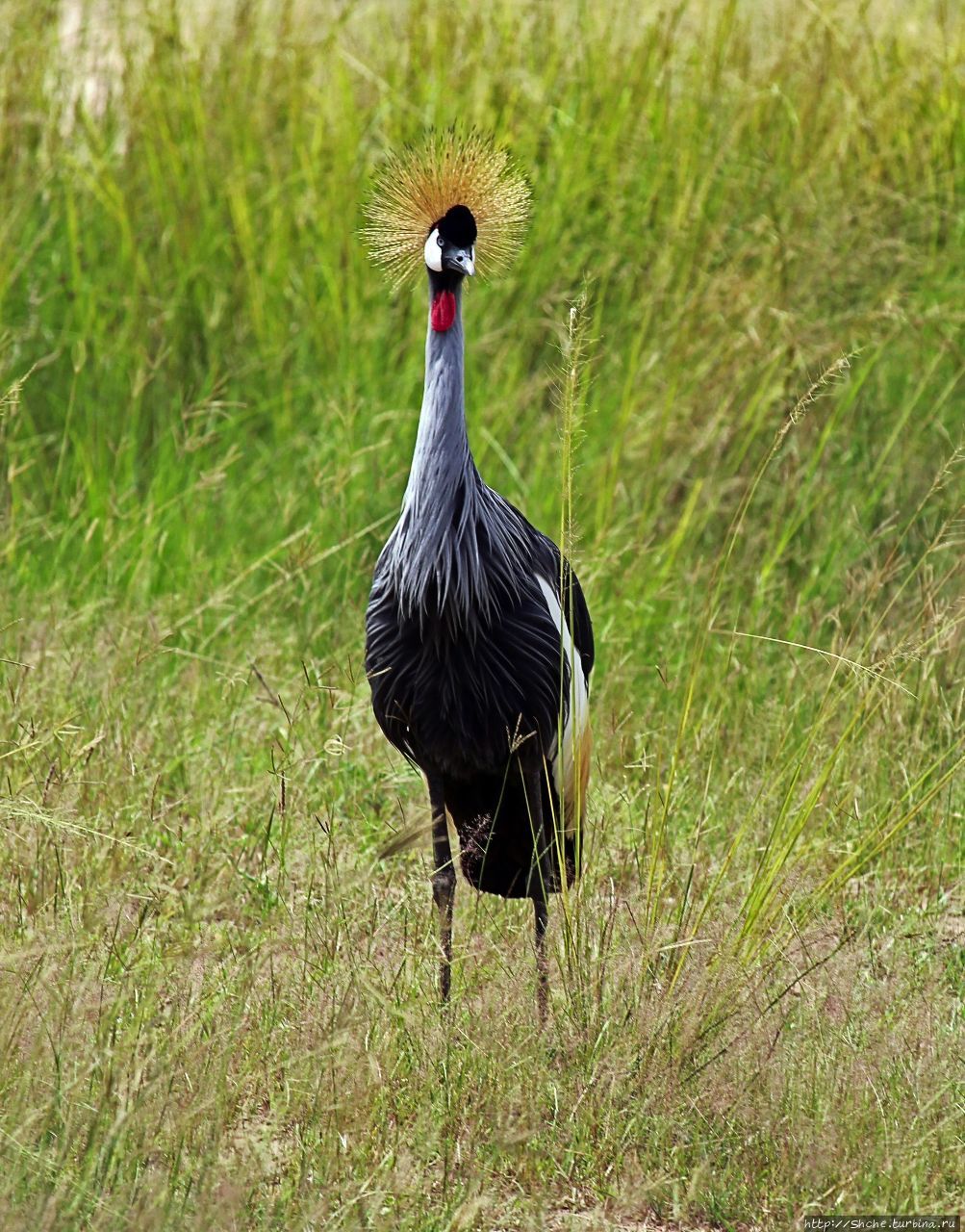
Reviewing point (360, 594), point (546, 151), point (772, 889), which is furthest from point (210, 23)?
point (772, 889)

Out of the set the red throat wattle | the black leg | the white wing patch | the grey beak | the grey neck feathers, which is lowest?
the black leg

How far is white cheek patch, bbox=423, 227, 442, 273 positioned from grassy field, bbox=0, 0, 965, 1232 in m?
0.32

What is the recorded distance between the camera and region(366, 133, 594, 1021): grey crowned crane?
115 inches

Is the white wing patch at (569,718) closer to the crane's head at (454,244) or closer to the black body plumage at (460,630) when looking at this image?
the black body plumage at (460,630)

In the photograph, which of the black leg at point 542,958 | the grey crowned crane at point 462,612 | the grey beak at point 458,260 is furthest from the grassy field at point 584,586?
the grey beak at point 458,260

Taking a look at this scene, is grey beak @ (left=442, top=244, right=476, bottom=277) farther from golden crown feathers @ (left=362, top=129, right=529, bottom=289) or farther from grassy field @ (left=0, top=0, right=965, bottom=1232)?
grassy field @ (left=0, top=0, right=965, bottom=1232)

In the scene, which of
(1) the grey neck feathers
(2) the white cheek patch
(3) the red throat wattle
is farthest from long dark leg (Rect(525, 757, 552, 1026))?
(2) the white cheek patch

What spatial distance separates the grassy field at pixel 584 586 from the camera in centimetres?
252

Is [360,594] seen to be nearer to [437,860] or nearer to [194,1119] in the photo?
[437,860]

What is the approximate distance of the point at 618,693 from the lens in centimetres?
409

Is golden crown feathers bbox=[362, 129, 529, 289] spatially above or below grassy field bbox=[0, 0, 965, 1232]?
above

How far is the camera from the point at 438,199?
10.1 ft

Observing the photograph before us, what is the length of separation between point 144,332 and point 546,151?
146 cm

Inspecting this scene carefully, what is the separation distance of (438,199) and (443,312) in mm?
287
